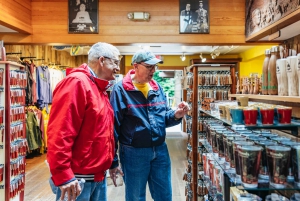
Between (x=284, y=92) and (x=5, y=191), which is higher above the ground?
(x=284, y=92)

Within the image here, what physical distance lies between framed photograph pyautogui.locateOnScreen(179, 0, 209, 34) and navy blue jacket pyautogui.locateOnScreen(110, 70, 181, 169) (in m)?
1.47

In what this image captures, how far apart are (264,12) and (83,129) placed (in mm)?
2359

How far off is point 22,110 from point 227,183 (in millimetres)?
3108

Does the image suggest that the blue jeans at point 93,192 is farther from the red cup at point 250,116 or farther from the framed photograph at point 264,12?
the framed photograph at point 264,12

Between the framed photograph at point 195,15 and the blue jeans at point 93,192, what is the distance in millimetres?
2358

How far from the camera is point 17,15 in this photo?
3.42 m

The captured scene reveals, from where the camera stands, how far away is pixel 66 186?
173cm

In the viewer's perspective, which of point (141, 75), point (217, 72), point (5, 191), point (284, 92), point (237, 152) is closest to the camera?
point (237, 152)

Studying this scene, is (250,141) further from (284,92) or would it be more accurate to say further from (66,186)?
(66,186)

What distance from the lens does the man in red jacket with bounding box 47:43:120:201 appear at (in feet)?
5.67

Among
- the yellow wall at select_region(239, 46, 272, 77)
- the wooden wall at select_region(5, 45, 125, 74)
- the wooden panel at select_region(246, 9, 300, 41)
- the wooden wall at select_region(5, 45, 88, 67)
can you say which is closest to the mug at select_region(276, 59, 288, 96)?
the wooden panel at select_region(246, 9, 300, 41)

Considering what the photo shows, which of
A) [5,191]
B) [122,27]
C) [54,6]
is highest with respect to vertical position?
[54,6]

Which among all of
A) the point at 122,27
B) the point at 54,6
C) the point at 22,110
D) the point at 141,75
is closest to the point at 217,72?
the point at 122,27

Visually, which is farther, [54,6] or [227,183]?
[54,6]
